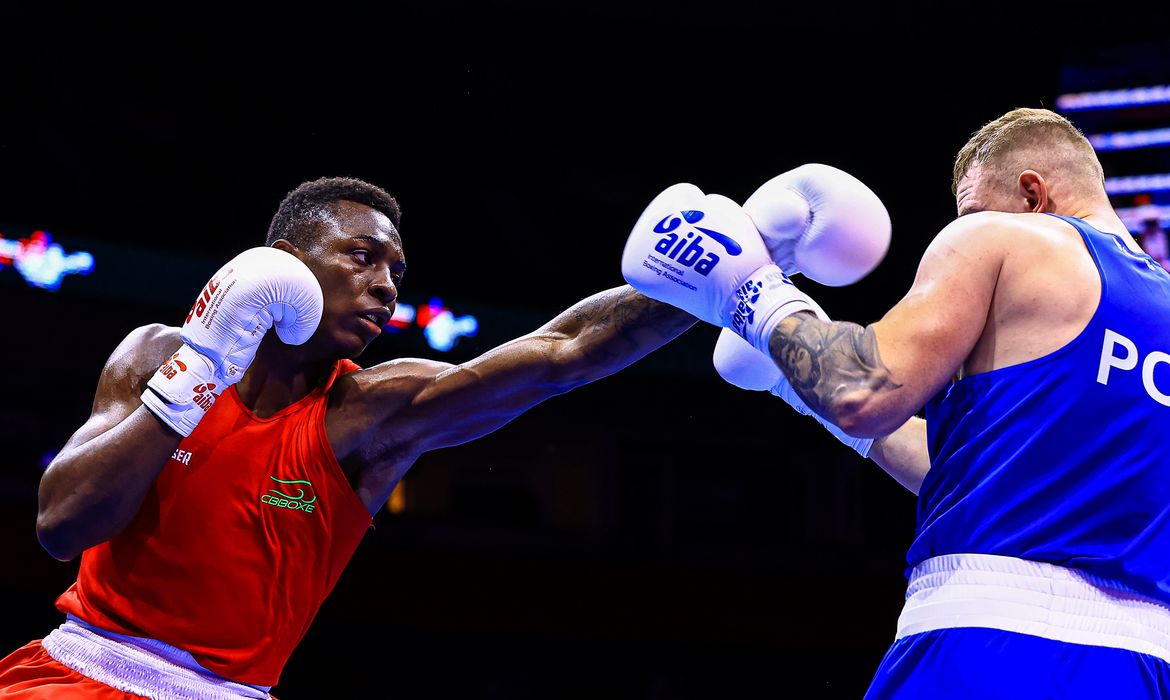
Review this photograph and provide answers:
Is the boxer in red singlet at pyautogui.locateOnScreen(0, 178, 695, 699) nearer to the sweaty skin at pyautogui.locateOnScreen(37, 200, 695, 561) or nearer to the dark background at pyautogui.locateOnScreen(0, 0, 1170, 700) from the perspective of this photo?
the sweaty skin at pyautogui.locateOnScreen(37, 200, 695, 561)

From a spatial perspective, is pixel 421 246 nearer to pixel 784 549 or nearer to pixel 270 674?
pixel 784 549

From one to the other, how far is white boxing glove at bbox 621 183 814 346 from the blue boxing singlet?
1.33 feet

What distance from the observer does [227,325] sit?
8.39ft

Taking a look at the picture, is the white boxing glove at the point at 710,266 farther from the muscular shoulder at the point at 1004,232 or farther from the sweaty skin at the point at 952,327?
the muscular shoulder at the point at 1004,232

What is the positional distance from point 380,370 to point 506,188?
6.50m

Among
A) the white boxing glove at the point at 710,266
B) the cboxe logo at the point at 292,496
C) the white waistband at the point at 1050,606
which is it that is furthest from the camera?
the cboxe logo at the point at 292,496

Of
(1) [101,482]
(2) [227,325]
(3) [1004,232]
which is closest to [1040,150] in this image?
(3) [1004,232]

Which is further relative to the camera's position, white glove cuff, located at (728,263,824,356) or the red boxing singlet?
the red boxing singlet

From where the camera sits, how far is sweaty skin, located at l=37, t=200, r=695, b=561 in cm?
277

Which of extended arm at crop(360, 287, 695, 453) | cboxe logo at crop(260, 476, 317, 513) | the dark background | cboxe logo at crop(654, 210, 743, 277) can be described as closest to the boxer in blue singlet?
cboxe logo at crop(654, 210, 743, 277)

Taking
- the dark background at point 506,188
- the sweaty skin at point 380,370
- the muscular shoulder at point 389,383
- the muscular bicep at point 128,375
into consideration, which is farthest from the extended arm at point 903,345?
the dark background at point 506,188

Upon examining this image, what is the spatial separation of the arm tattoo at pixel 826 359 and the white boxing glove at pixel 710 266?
4 cm

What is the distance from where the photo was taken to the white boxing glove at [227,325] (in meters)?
2.48

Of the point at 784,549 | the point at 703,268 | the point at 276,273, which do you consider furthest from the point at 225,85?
the point at 703,268
